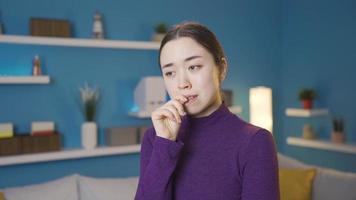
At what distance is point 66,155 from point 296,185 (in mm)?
1363

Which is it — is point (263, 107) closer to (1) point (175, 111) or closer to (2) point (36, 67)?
(2) point (36, 67)

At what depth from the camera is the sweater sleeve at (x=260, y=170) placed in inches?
30.7

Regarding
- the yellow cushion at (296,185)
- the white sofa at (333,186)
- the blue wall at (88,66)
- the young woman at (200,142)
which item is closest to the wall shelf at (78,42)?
the blue wall at (88,66)

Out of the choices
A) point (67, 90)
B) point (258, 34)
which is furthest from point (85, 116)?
point (258, 34)

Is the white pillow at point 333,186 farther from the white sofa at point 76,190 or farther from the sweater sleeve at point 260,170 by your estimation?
the sweater sleeve at point 260,170

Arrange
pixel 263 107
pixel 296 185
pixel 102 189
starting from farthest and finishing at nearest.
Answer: pixel 263 107, pixel 296 185, pixel 102 189

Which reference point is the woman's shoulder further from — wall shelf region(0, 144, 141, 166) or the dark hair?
wall shelf region(0, 144, 141, 166)

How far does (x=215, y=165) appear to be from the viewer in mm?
837

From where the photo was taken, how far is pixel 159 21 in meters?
2.88

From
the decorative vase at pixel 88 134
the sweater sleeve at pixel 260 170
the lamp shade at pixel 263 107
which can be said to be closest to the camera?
the sweater sleeve at pixel 260 170

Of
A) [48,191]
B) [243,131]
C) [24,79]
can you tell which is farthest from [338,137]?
[243,131]

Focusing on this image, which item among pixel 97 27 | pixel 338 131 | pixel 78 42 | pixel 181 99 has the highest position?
pixel 97 27

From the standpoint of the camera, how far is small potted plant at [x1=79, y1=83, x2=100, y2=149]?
2.50 m

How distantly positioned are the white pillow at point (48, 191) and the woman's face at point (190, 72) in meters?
1.45
